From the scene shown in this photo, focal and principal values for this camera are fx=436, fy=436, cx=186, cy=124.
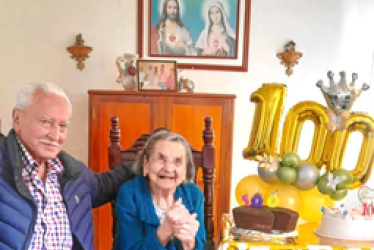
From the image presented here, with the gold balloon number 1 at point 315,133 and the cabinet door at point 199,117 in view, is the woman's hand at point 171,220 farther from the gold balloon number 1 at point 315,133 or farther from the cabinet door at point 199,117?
the cabinet door at point 199,117

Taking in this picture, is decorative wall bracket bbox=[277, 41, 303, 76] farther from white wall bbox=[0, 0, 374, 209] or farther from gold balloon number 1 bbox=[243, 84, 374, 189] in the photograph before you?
gold balloon number 1 bbox=[243, 84, 374, 189]

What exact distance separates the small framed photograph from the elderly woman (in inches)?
51.7

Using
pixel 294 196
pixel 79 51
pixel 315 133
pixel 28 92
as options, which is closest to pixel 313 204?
pixel 294 196

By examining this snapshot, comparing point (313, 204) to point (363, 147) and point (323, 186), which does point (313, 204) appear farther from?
point (363, 147)

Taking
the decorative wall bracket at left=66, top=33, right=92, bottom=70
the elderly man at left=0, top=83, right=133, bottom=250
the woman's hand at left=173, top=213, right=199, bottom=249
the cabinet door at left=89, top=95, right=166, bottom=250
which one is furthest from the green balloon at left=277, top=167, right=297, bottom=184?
the decorative wall bracket at left=66, top=33, right=92, bottom=70

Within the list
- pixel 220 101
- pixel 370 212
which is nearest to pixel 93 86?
pixel 220 101

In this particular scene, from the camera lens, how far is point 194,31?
132 inches

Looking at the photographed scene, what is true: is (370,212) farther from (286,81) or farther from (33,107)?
(286,81)

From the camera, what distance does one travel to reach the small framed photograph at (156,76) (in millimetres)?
2871

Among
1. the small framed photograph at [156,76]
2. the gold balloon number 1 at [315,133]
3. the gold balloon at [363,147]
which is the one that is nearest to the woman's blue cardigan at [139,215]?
the gold balloon number 1 at [315,133]

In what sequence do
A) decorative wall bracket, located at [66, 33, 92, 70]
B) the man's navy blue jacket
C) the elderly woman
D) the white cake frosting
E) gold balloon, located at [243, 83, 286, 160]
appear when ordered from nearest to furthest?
the man's navy blue jacket, the elderly woman, the white cake frosting, gold balloon, located at [243, 83, 286, 160], decorative wall bracket, located at [66, 33, 92, 70]

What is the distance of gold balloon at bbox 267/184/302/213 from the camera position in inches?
72.5

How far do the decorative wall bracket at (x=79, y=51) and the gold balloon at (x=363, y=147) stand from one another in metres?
2.01

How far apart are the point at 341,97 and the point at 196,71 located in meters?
1.62
